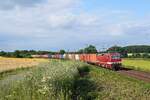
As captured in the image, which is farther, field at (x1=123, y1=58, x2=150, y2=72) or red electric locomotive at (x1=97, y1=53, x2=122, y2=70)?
field at (x1=123, y1=58, x2=150, y2=72)

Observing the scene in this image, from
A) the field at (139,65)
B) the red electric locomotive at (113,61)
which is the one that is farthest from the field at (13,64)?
the field at (139,65)

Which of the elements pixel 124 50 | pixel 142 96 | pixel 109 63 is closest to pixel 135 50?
pixel 124 50

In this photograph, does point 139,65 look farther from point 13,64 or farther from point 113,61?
point 13,64

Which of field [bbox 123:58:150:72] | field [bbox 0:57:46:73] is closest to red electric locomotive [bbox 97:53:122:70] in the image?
field [bbox 123:58:150:72]

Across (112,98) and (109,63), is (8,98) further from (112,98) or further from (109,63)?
(109,63)

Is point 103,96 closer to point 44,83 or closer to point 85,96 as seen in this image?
point 85,96

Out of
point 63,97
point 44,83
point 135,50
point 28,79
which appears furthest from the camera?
point 135,50

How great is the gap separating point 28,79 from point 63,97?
5.54 metres

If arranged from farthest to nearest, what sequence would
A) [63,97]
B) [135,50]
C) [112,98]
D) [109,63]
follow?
[135,50] < [109,63] < [112,98] < [63,97]

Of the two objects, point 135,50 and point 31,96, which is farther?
point 135,50

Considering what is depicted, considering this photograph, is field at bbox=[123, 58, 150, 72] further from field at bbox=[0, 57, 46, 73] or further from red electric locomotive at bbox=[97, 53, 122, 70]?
field at bbox=[0, 57, 46, 73]

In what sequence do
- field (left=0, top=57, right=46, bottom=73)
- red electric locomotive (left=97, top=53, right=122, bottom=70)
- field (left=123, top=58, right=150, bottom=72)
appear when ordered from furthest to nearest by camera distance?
field (left=0, top=57, right=46, bottom=73), field (left=123, top=58, right=150, bottom=72), red electric locomotive (left=97, top=53, right=122, bottom=70)

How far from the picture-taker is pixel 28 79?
77.0ft

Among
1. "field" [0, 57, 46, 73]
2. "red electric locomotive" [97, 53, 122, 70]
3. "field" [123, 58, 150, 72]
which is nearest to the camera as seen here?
"red electric locomotive" [97, 53, 122, 70]
